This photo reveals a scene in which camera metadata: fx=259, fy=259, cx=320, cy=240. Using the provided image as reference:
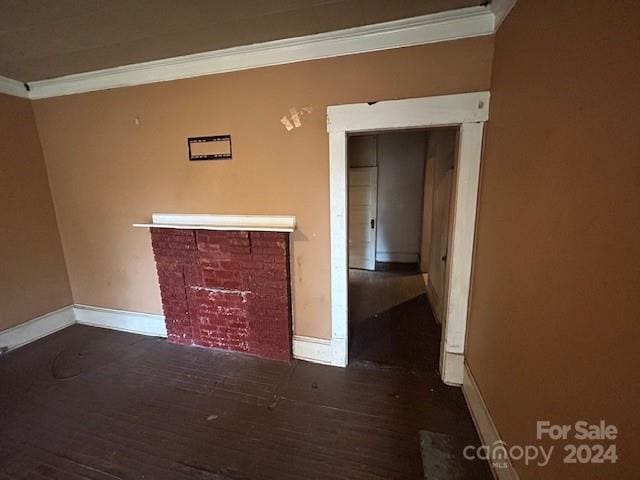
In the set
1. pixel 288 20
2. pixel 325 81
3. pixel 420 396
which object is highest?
pixel 288 20

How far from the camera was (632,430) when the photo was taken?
2.31ft

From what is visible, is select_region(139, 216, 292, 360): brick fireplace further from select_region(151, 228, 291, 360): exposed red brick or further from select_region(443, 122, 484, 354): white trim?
select_region(443, 122, 484, 354): white trim

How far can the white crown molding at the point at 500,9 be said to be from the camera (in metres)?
1.46

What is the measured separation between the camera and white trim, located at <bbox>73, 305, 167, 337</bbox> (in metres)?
2.93

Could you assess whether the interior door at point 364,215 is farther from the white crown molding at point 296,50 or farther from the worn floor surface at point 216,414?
the white crown molding at point 296,50

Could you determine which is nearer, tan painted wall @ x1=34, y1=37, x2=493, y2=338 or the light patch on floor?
tan painted wall @ x1=34, y1=37, x2=493, y2=338

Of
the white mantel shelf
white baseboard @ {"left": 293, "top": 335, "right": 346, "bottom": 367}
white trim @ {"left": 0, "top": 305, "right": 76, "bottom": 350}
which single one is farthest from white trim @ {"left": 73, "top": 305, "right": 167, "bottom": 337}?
white baseboard @ {"left": 293, "top": 335, "right": 346, "bottom": 367}

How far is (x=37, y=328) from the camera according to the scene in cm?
293

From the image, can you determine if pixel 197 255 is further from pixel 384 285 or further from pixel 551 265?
pixel 384 285

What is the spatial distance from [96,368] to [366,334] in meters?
2.68

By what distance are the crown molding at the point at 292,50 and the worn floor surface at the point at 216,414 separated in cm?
262

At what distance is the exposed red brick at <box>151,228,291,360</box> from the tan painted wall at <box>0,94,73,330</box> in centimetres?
147

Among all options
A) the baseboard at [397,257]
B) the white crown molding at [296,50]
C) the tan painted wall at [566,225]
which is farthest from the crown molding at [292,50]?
the baseboard at [397,257]

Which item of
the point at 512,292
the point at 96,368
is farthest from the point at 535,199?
the point at 96,368
